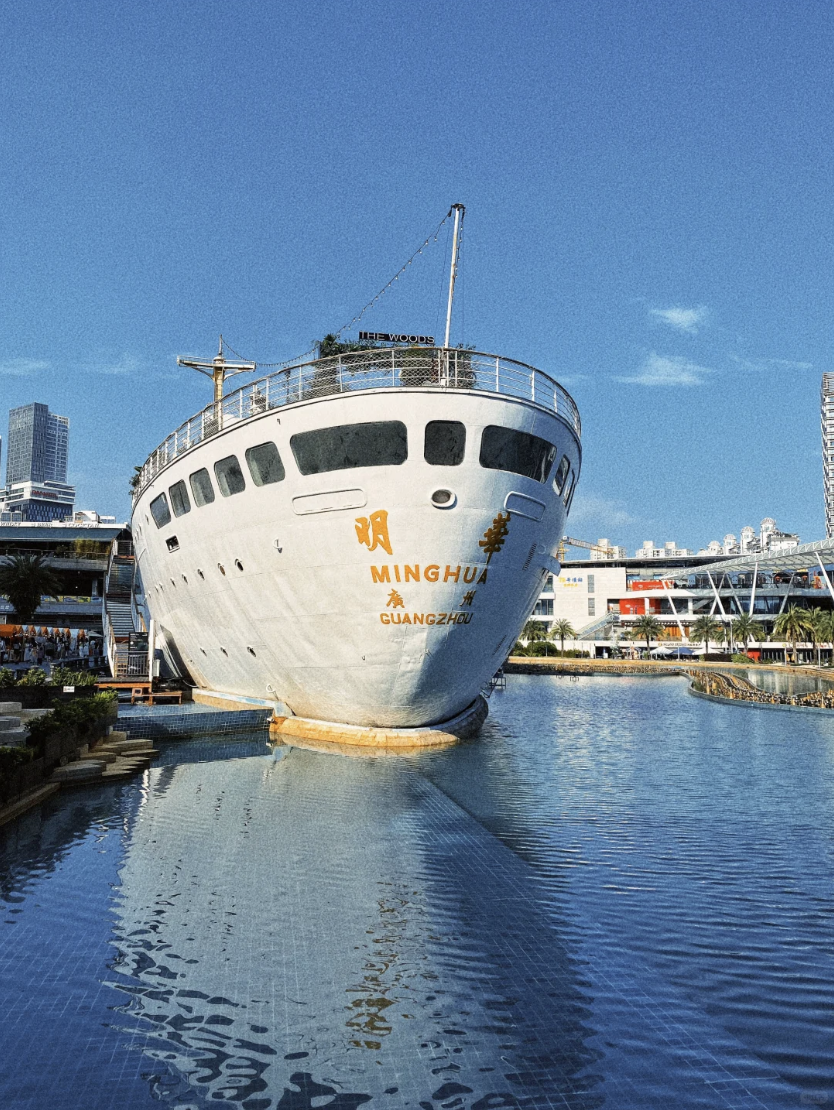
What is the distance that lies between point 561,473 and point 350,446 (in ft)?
25.0

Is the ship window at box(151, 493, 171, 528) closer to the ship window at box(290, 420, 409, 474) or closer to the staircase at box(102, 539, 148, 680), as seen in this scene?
the ship window at box(290, 420, 409, 474)

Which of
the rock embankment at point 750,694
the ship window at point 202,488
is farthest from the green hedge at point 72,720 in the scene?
the rock embankment at point 750,694

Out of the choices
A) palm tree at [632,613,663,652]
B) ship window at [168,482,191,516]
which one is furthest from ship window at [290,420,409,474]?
palm tree at [632,613,663,652]

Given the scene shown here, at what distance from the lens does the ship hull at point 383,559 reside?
2044 cm

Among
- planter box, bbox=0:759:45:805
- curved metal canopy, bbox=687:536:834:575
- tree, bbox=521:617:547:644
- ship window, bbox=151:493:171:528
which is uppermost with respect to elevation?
curved metal canopy, bbox=687:536:834:575

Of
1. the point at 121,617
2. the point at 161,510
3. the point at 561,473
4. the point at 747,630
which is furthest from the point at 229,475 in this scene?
the point at 747,630

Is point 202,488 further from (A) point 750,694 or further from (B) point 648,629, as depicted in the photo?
(B) point 648,629

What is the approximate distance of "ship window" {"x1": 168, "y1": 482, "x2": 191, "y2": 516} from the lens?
2689 centimetres

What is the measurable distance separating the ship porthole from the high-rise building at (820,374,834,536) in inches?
6965

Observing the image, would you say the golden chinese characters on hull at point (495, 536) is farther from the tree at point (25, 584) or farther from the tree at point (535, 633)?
the tree at point (535, 633)

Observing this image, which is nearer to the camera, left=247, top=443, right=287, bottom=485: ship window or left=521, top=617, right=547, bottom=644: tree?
left=247, top=443, right=287, bottom=485: ship window

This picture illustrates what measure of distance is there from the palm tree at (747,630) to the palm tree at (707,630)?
233 cm

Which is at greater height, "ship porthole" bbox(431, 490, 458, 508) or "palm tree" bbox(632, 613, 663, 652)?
"ship porthole" bbox(431, 490, 458, 508)

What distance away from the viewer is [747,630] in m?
93.2
